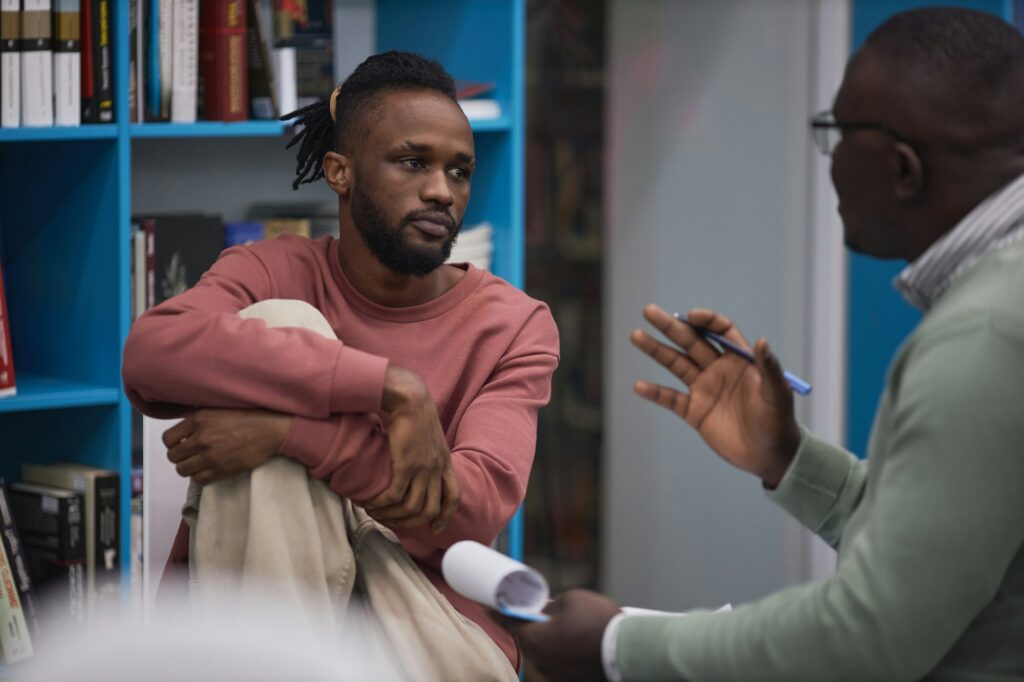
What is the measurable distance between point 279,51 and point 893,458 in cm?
172

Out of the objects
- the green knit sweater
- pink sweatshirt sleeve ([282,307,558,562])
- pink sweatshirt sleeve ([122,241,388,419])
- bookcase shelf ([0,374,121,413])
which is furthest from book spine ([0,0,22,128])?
the green knit sweater

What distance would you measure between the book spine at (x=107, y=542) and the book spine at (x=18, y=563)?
11cm

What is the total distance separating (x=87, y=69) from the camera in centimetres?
231

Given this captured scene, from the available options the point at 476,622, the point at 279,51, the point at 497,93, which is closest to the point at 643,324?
the point at 497,93

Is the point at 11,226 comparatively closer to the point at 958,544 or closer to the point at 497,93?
the point at 497,93

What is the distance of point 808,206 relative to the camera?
3562 millimetres

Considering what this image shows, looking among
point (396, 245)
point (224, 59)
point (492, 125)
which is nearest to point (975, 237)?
point (396, 245)

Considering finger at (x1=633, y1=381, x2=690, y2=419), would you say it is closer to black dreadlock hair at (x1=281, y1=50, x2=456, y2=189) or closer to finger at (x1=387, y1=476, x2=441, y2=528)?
finger at (x1=387, y1=476, x2=441, y2=528)

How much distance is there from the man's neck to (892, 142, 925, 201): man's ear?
2.40ft

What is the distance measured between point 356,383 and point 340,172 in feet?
1.36

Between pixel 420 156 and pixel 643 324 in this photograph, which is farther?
pixel 643 324

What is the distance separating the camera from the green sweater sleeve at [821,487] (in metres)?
1.57

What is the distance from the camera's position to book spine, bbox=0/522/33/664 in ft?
7.53

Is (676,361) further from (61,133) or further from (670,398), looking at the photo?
(61,133)
